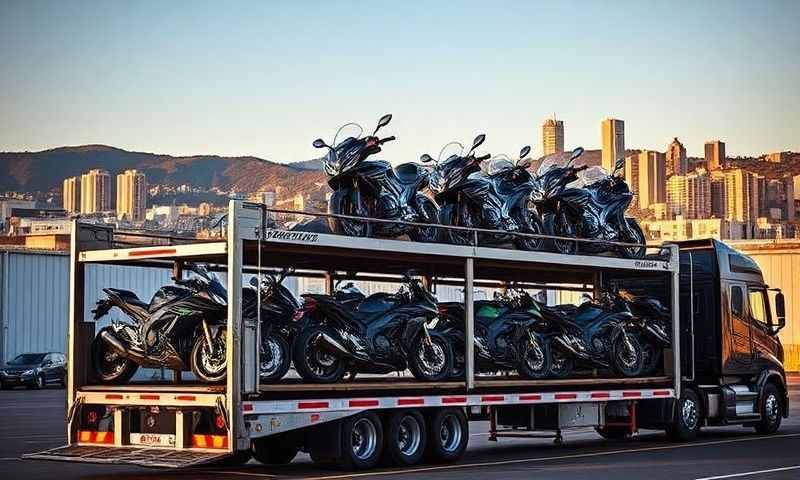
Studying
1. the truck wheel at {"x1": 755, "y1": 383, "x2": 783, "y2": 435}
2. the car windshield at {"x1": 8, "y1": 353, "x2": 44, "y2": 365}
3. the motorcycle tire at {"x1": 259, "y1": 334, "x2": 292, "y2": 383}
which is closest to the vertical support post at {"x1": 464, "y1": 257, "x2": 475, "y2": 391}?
the motorcycle tire at {"x1": 259, "y1": 334, "x2": 292, "y2": 383}

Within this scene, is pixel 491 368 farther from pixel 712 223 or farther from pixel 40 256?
pixel 712 223

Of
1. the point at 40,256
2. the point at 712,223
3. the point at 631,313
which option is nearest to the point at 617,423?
the point at 631,313

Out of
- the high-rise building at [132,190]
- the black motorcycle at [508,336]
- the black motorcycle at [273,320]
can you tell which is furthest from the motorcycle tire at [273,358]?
the high-rise building at [132,190]

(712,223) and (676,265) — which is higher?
(712,223)

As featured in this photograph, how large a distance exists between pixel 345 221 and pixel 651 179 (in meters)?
151

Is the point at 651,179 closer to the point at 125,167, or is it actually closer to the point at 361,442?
the point at 125,167

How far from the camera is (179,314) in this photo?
50.1 feet

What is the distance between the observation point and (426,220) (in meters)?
18.3

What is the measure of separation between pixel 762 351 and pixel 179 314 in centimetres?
1154

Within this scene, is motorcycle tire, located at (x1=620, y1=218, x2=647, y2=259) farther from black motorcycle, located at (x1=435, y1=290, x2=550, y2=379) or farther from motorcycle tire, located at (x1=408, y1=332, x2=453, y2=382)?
motorcycle tire, located at (x1=408, y1=332, x2=453, y2=382)

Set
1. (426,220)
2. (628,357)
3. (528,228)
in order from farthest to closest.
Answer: (628,357)
(528,228)
(426,220)

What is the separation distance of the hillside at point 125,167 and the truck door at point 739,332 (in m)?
47.6

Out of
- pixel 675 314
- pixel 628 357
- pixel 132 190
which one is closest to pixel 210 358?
pixel 628 357

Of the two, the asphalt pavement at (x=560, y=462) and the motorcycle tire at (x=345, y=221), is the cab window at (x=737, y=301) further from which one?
the motorcycle tire at (x=345, y=221)
